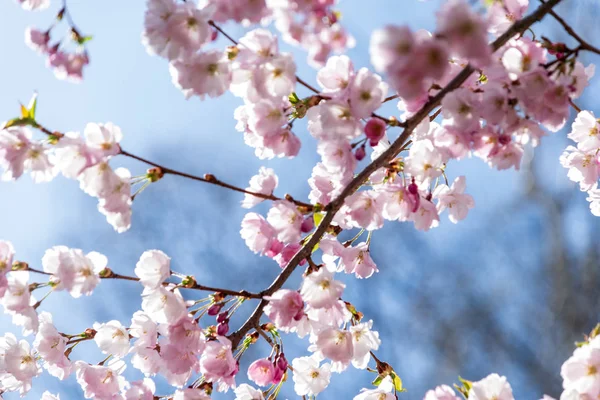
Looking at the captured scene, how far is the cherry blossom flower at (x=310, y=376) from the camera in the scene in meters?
1.64

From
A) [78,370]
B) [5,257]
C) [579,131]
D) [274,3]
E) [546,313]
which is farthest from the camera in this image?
[546,313]

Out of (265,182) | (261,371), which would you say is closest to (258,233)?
(265,182)

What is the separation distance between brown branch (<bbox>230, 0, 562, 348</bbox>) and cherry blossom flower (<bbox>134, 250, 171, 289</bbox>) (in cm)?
23

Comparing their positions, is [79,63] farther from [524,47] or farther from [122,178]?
[524,47]

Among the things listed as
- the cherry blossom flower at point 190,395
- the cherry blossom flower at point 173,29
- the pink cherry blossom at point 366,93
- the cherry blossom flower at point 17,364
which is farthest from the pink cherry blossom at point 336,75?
the cherry blossom flower at point 17,364

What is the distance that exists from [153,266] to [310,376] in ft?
2.01

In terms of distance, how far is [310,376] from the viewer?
1643mm

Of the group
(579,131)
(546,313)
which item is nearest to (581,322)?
(546,313)

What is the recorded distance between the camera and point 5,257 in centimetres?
134

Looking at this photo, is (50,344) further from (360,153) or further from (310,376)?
(360,153)

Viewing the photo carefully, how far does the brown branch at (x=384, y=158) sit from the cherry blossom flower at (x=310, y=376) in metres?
0.36

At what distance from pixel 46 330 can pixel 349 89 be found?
1.08m

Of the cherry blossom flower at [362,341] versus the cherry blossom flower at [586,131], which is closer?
the cherry blossom flower at [362,341]

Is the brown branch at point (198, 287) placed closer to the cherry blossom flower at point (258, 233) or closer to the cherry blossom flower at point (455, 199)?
the cherry blossom flower at point (258, 233)
